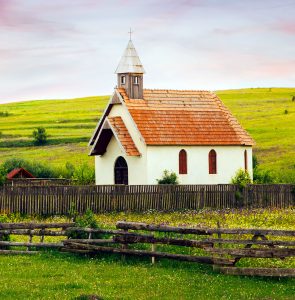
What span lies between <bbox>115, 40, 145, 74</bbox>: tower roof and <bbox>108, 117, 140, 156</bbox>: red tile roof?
146 inches

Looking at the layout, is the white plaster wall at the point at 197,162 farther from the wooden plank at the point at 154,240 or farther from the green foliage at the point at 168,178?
the wooden plank at the point at 154,240

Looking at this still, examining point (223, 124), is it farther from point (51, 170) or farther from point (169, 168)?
point (51, 170)

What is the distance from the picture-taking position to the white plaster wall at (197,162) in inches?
2276

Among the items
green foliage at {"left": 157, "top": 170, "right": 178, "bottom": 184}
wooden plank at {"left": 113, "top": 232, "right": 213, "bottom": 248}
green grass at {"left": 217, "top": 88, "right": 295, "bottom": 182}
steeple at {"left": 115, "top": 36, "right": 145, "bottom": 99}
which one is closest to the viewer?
wooden plank at {"left": 113, "top": 232, "right": 213, "bottom": 248}

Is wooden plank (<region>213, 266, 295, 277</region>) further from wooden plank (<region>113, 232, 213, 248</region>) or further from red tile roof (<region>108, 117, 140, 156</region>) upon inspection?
red tile roof (<region>108, 117, 140, 156</region>)

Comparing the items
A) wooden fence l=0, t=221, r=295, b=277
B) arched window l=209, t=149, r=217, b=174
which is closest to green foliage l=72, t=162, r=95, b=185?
arched window l=209, t=149, r=217, b=174

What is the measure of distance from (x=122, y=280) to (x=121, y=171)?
3559 cm

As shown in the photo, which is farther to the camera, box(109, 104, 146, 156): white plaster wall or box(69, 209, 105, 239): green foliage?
box(109, 104, 146, 156): white plaster wall

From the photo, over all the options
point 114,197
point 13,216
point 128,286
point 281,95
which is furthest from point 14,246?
point 281,95

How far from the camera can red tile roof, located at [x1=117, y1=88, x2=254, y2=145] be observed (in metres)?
58.3

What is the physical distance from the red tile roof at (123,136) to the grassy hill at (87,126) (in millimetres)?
14682

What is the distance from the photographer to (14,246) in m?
31.7

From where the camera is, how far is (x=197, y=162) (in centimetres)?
5984

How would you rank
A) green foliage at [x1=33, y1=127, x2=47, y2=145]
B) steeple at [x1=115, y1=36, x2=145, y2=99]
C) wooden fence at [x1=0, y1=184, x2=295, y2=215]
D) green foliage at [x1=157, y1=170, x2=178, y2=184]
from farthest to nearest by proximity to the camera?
green foliage at [x1=33, y1=127, x2=47, y2=145] < steeple at [x1=115, y1=36, x2=145, y2=99] < green foliage at [x1=157, y1=170, x2=178, y2=184] < wooden fence at [x1=0, y1=184, x2=295, y2=215]
